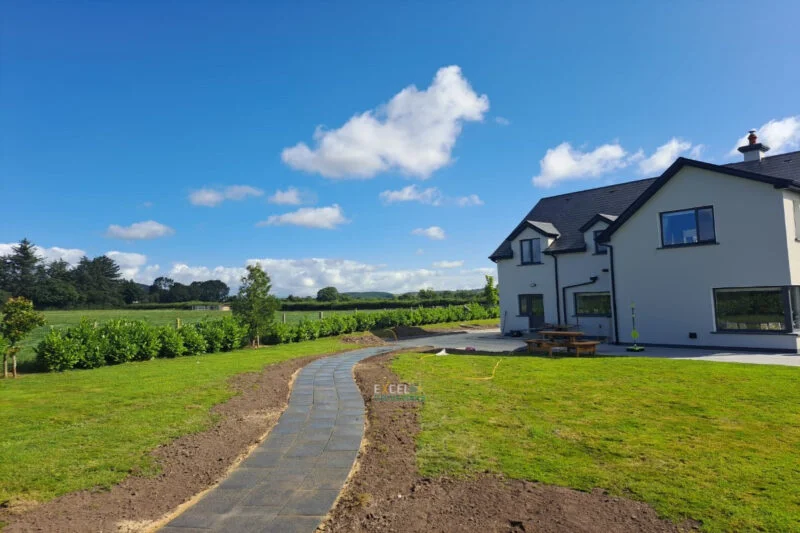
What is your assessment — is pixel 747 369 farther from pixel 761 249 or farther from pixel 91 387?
pixel 91 387

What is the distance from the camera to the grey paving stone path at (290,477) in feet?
12.8

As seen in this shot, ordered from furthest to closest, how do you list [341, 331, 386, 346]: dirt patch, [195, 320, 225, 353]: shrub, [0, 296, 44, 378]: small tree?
1. [341, 331, 386, 346]: dirt patch
2. [195, 320, 225, 353]: shrub
3. [0, 296, 44, 378]: small tree

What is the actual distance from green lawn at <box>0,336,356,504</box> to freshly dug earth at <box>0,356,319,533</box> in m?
0.25

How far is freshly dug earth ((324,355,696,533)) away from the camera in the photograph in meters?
3.67

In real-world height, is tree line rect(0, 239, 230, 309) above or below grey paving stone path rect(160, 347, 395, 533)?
above

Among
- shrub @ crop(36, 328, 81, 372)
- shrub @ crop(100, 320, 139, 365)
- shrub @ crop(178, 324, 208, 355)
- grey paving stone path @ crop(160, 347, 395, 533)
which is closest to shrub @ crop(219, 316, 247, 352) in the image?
shrub @ crop(178, 324, 208, 355)

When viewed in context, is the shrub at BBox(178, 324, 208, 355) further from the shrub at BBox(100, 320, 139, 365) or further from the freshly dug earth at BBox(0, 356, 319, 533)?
the freshly dug earth at BBox(0, 356, 319, 533)

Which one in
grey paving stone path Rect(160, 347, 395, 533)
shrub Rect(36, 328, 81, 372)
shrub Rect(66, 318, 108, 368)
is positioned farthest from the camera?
shrub Rect(66, 318, 108, 368)

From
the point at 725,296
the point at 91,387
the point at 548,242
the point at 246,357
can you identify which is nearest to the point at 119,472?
the point at 91,387

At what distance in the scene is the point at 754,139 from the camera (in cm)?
1766

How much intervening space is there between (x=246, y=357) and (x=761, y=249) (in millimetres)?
17583

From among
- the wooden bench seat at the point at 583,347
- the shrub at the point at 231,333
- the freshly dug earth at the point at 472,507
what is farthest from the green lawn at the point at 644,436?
the shrub at the point at 231,333

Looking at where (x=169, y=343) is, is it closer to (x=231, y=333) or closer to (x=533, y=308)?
(x=231, y=333)

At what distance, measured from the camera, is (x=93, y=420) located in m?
7.19
